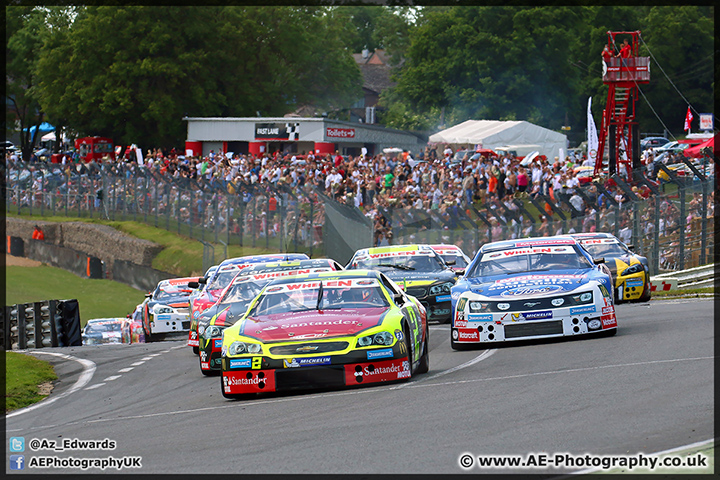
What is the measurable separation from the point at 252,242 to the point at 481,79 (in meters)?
49.7

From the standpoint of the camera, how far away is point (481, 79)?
77.8 metres

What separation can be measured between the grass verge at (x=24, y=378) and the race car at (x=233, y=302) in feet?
6.82

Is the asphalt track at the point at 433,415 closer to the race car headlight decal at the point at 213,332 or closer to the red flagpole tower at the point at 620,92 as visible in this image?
the race car headlight decal at the point at 213,332

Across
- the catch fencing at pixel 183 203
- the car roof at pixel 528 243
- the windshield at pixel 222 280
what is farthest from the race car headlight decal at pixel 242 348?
the catch fencing at pixel 183 203

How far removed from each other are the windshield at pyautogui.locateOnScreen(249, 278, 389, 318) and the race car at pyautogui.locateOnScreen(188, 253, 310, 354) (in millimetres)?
3977

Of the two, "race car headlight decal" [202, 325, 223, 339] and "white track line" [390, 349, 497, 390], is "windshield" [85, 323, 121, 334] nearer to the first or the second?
"race car headlight decal" [202, 325, 223, 339]

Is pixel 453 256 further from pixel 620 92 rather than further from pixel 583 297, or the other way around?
pixel 620 92

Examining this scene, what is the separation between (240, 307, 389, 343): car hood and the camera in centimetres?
1034

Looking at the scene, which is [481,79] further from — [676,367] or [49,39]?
[676,367]

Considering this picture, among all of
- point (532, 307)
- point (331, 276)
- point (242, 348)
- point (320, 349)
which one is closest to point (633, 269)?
point (532, 307)

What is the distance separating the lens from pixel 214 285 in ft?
57.2

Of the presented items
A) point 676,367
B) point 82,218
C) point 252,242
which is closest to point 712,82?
point 82,218

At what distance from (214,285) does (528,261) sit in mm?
5602

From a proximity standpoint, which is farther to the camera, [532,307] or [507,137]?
[507,137]
